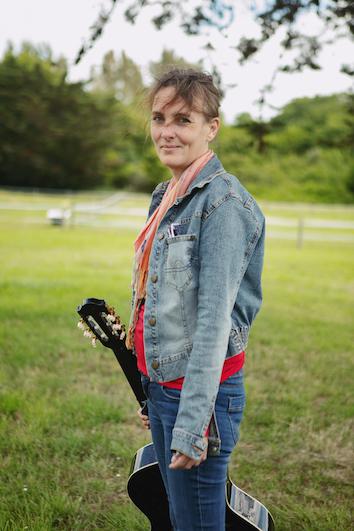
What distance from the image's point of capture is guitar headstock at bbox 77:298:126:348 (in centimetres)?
196

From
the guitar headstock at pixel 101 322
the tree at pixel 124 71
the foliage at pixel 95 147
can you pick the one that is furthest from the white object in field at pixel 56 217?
the guitar headstock at pixel 101 322

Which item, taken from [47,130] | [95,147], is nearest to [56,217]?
[47,130]

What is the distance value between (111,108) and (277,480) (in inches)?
1860

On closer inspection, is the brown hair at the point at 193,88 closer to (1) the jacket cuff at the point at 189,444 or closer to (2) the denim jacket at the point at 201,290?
(2) the denim jacket at the point at 201,290

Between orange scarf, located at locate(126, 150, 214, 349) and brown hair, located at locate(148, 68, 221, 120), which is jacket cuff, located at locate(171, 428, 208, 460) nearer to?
orange scarf, located at locate(126, 150, 214, 349)

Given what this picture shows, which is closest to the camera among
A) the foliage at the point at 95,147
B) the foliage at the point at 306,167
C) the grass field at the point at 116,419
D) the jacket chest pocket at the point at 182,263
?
the jacket chest pocket at the point at 182,263

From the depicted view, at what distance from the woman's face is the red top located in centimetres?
51

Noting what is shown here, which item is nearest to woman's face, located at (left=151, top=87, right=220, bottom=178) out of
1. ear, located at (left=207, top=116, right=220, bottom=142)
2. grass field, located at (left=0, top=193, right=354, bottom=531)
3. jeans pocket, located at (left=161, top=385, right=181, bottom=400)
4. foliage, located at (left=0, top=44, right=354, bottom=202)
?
ear, located at (left=207, top=116, right=220, bottom=142)

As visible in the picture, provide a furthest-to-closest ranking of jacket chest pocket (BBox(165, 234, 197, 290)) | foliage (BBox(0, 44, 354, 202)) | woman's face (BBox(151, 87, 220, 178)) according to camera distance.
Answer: foliage (BBox(0, 44, 354, 202)), woman's face (BBox(151, 87, 220, 178)), jacket chest pocket (BBox(165, 234, 197, 290))

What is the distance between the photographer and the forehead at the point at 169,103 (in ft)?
5.64

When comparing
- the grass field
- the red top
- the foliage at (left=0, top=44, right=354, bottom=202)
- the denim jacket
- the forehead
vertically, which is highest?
the foliage at (left=0, top=44, right=354, bottom=202)

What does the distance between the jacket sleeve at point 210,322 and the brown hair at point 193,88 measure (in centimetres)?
35

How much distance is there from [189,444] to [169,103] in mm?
1031

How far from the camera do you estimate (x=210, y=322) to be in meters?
1.54
